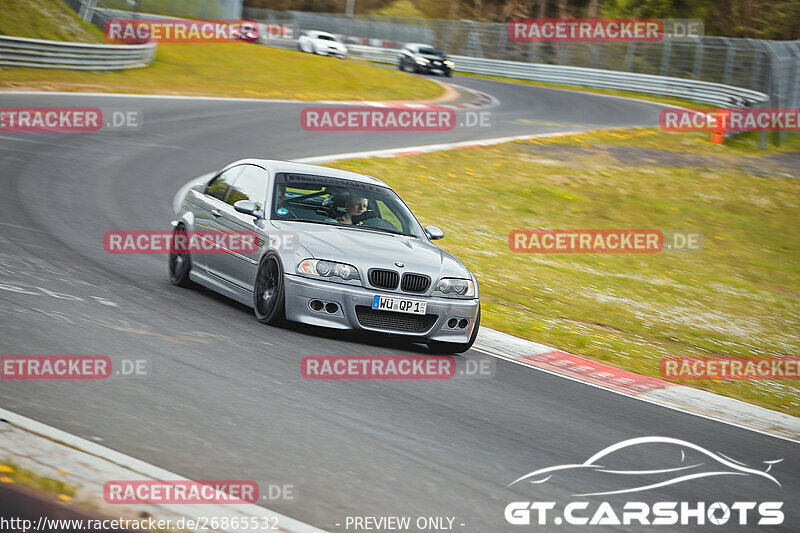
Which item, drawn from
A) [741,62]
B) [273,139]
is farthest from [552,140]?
[741,62]

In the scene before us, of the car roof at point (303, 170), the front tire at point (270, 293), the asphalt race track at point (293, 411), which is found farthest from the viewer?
the car roof at point (303, 170)

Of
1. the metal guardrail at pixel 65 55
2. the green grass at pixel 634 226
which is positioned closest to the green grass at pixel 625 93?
the green grass at pixel 634 226

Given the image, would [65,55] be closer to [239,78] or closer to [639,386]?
[239,78]

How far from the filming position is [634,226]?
19938 millimetres

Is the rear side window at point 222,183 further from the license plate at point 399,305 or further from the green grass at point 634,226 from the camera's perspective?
the green grass at point 634,226

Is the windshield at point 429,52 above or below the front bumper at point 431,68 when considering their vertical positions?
above

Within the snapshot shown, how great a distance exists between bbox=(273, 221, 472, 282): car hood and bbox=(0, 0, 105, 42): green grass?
1029 inches

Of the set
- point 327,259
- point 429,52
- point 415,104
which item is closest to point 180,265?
point 327,259

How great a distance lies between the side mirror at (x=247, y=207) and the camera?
9.28 meters

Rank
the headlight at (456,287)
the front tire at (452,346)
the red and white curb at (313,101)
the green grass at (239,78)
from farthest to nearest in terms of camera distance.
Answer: the green grass at (239,78), the red and white curb at (313,101), the front tire at (452,346), the headlight at (456,287)

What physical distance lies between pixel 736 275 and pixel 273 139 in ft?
37.4

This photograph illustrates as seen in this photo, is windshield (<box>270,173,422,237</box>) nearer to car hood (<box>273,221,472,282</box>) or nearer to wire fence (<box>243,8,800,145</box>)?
car hood (<box>273,221,472,282</box>)

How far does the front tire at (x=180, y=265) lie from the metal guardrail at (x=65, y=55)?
2066 cm

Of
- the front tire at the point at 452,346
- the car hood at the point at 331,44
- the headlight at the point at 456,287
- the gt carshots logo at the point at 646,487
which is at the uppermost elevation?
the car hood at the point at 331,44
